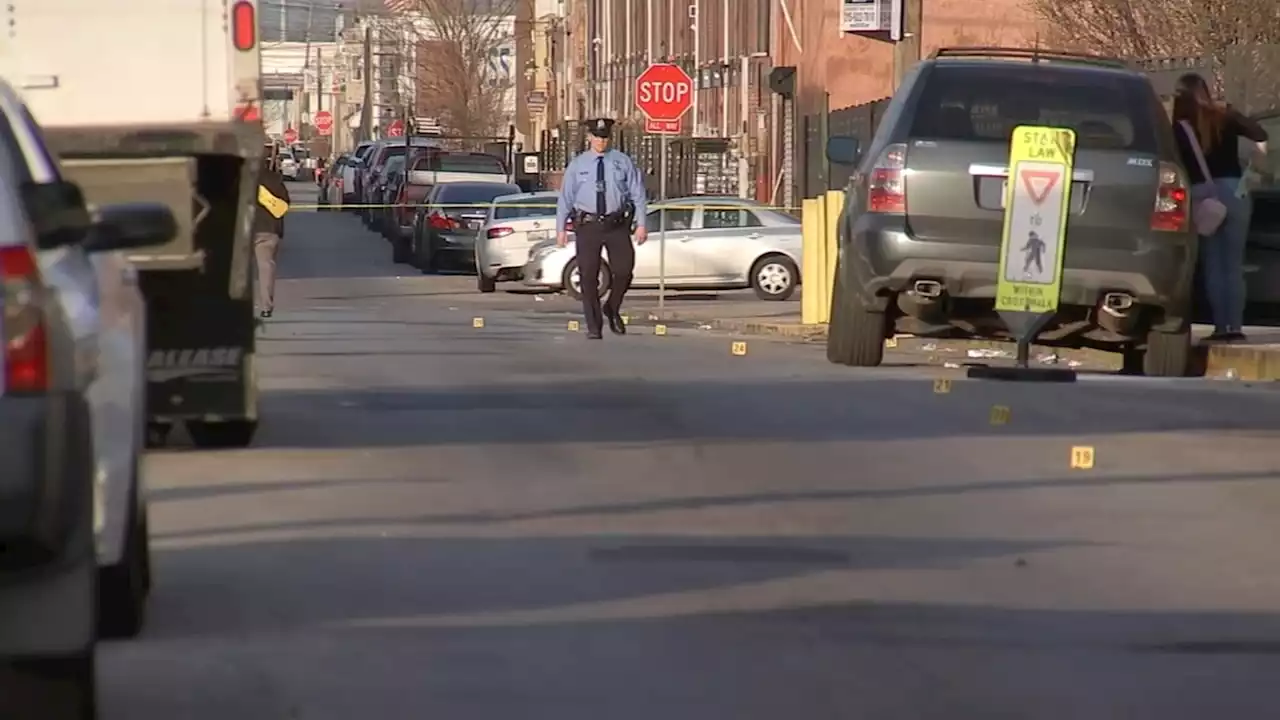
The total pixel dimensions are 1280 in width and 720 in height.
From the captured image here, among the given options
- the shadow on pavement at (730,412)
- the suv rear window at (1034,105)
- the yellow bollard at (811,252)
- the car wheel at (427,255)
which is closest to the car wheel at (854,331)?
the shadow on pavement at (730,412)

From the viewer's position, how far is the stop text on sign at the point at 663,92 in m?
32.3

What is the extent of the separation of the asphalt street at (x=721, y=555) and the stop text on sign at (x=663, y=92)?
53.4 feet

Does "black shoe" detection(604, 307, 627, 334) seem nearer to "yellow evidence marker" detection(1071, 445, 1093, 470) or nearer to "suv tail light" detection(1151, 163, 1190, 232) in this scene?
"suv tail light" detection(1151, 163, 1190, 232)

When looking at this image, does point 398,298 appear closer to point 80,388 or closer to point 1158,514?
point 1158,514

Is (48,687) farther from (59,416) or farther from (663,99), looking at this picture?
(663,99)

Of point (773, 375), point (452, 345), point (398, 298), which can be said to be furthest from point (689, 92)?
point (773, 375)

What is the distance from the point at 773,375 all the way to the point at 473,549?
7.51 metres

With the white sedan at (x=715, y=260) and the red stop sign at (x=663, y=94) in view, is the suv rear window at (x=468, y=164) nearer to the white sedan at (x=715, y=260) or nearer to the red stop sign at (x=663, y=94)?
the white sedan at (x=715, y=260)

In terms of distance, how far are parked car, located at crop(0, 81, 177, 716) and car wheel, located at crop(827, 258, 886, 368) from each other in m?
9.53

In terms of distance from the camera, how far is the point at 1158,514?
10625 millimetres

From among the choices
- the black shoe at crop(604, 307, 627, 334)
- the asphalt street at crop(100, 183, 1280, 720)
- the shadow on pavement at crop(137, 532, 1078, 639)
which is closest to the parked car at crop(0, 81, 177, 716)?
the asphalt street at crop(100, 183, 1280, 720)

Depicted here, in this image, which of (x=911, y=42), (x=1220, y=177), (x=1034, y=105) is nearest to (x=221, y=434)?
(x=1034, y=105)

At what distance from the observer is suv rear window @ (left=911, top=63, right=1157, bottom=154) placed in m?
15.2

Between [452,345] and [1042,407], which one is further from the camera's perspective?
[452,345]
